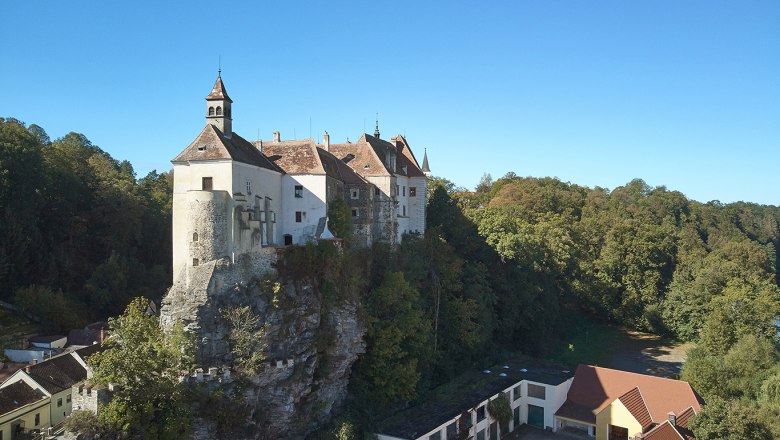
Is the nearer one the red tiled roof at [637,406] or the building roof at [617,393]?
the red tiled roof at [637,406]

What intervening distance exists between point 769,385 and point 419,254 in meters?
25.0

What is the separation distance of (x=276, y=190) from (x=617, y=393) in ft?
87.3

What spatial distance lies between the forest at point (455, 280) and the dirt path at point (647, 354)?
150 cm

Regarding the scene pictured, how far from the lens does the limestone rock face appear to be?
3203 centimetres

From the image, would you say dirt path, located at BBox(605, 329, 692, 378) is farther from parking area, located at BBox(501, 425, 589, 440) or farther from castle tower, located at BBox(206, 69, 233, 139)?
castle tower, located at BBox(206, 69, 233, 139)

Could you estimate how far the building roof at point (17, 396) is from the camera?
107ft

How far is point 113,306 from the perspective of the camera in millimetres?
48406

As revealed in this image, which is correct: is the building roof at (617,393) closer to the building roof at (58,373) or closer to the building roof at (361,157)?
the building roof at (361,157)

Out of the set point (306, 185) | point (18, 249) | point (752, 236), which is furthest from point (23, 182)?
point (752, 236)

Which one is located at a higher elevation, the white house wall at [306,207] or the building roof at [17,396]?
the white house wall at [306,207]

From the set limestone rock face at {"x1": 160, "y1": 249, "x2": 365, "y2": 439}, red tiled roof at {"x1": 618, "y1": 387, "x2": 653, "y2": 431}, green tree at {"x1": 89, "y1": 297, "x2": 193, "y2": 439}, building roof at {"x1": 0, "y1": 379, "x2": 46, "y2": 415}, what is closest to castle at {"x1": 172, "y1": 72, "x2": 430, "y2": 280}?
limestone rock face at {"x1": 160, "y1": 249, "x2": 365, "y2": 439}

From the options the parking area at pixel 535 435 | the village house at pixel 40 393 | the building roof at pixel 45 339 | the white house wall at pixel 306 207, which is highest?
the white house wall at pixel 306 207

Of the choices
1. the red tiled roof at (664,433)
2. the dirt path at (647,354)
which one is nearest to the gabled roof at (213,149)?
the red tiled roof at (664,433)

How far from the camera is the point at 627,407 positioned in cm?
3741
